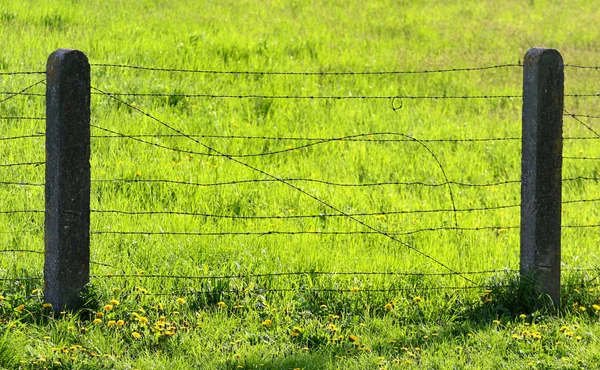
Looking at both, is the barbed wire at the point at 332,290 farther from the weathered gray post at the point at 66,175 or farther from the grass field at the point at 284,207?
the weathered gray post at the point at 66,175

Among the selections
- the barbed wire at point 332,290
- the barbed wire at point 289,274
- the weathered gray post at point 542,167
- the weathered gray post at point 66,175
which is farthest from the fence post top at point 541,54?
the weathered gray post at point 66,175

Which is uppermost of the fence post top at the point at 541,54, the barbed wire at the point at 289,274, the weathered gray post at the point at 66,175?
the fence post top at the point at 541,54

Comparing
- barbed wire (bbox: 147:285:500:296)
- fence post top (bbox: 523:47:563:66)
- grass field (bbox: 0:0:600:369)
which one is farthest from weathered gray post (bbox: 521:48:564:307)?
barbed wire (bbox: 147:285:500:296)

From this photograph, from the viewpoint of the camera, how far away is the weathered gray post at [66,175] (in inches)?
197

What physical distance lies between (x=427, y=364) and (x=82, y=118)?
2443 mm

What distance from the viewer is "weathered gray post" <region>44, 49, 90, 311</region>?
16.4 feet

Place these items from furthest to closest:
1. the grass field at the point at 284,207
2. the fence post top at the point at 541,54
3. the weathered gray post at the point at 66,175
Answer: the fence post top at the point at 541,54
the grass field at the point at 284,207
the weathered gray post at the point at 66,175

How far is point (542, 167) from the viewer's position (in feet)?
18.4

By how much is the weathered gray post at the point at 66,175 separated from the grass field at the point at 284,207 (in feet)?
0.77

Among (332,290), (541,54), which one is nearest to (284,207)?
(332,290)

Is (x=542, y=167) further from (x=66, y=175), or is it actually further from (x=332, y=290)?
(x=66, y=175)

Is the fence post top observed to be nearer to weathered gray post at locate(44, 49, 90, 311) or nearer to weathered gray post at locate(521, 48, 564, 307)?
weathered gray post at locate(521, 48, 564, 307)

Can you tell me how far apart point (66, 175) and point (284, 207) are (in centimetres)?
299

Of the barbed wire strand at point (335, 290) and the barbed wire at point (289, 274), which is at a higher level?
the barbed wire at point (289, 274)
